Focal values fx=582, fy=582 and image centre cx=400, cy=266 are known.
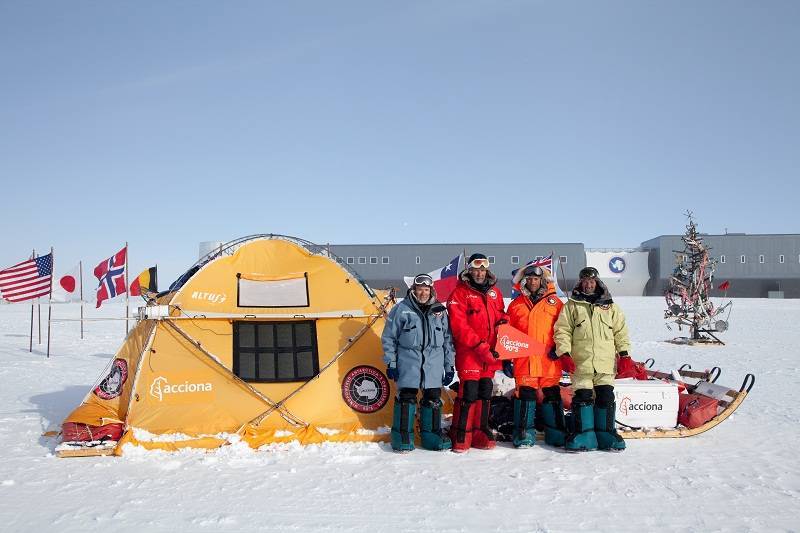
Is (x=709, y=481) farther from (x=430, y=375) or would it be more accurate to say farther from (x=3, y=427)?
(x=3, y=427)

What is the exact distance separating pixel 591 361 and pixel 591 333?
29 cm

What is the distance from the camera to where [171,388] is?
6.46 metres

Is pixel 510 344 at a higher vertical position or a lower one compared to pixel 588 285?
lower

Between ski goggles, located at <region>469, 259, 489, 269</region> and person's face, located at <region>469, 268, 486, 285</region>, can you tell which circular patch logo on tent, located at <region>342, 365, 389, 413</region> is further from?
ski goggles, located at <region>469, 259, 489, 269</region>

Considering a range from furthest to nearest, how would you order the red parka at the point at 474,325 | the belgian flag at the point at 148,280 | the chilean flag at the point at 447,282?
1. the chilean flag at the point at 447,282
2. the belgian flag at the point at 148,280
3. the red parka at the point at 474,325

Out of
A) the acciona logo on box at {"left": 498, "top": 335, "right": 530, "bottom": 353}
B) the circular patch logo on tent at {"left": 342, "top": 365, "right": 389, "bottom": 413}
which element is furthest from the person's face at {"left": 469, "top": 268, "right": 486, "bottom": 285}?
the circular patch logo on tent at {"left": 342, "top": 365, "right": 389, "bottom": 413}

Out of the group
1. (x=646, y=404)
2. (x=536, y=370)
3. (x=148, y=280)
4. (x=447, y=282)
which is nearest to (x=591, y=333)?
(x=536, y=370)

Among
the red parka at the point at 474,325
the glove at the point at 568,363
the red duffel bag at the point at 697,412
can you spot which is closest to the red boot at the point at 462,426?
the red parka at the point at 474,325

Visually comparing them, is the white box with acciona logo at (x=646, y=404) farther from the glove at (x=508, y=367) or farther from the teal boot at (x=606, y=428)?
the glove at (x=508, y=367)

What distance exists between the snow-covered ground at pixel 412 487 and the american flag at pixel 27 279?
8.53 meters

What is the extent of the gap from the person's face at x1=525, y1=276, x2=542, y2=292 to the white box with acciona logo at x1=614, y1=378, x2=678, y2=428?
1452mm

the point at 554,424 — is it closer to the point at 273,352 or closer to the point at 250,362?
the point at 273,352

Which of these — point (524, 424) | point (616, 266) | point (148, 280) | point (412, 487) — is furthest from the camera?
point (616, 266)

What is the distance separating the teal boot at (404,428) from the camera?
6.05 meters
